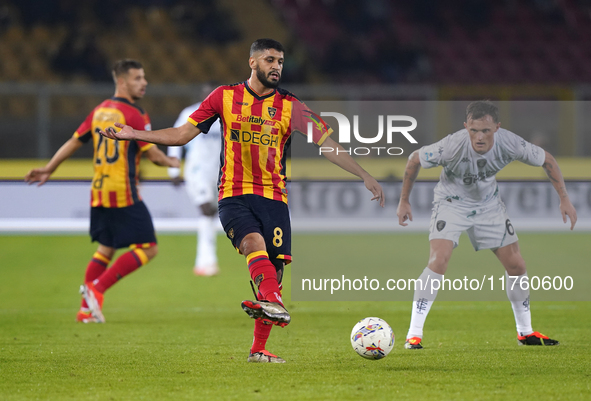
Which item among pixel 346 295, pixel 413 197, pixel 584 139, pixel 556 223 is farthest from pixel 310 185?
pixel 584 139

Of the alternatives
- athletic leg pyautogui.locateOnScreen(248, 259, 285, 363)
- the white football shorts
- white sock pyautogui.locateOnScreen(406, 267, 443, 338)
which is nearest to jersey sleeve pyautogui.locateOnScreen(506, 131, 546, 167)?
the white football shorts

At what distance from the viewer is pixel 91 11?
18875 millimetres

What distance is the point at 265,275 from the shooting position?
4.88 meters

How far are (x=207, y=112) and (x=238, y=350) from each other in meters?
1.62

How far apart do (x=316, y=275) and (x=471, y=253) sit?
2.48 metres

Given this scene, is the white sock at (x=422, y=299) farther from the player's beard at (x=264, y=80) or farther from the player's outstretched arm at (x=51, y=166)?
the player's outstretched arm at (x=51, y=166)

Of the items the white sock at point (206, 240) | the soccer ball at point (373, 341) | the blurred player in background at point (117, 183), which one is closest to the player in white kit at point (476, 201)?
the soccer ball at point (373, 341)

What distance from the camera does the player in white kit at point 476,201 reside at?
5758 mm

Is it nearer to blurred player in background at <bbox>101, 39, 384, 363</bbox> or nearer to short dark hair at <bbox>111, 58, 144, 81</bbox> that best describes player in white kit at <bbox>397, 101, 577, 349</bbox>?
blurred player in background at <bbox>101, 39, 384, 363</bbox>

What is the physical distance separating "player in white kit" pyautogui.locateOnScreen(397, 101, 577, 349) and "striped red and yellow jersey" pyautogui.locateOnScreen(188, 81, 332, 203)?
1.03 m

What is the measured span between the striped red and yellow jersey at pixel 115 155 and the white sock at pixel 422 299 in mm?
2790

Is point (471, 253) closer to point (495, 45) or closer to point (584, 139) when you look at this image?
point (584, 139)

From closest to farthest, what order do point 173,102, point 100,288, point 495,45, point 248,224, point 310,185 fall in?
1. point 248,224
2. point 100,288
3. point 310,185
4. point 173,102
5. point 495,45

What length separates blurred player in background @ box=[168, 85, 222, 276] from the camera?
10367 mm
